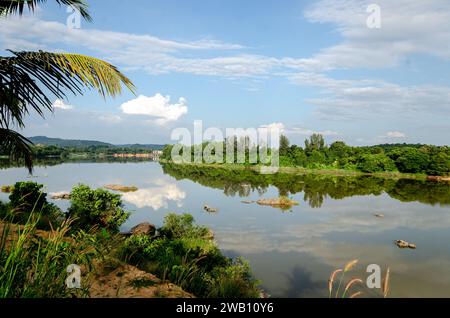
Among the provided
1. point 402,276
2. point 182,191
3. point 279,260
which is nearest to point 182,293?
point 279,260

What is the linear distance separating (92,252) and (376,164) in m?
74.1

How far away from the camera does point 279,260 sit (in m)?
17.3

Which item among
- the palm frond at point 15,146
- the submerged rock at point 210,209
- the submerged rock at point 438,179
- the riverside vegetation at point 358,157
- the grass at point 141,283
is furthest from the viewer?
the riverside vegetation at point 358,157

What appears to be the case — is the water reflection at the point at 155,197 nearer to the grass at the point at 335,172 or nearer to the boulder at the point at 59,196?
the boulder at the point at 59,196

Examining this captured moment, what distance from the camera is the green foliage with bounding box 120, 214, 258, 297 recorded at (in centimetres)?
736

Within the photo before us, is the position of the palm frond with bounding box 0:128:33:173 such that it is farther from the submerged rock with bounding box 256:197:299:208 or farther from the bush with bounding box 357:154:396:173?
the bush with bounding box 357:154:396:173

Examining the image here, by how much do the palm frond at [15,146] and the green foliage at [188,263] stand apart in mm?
3099

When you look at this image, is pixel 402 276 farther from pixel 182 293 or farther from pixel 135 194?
pixel 135 194

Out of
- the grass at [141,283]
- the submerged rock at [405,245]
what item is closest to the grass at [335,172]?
the submerged rock at [405,245]

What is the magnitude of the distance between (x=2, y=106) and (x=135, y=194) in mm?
35781

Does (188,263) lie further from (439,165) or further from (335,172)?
(335,172)

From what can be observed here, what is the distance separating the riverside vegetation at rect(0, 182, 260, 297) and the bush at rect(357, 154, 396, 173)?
59.1 m

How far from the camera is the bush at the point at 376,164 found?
70.9m

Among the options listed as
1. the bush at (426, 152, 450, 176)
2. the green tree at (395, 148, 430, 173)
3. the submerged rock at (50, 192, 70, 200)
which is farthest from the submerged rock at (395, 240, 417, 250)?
the green tree at (395, 148, 430, 173)
